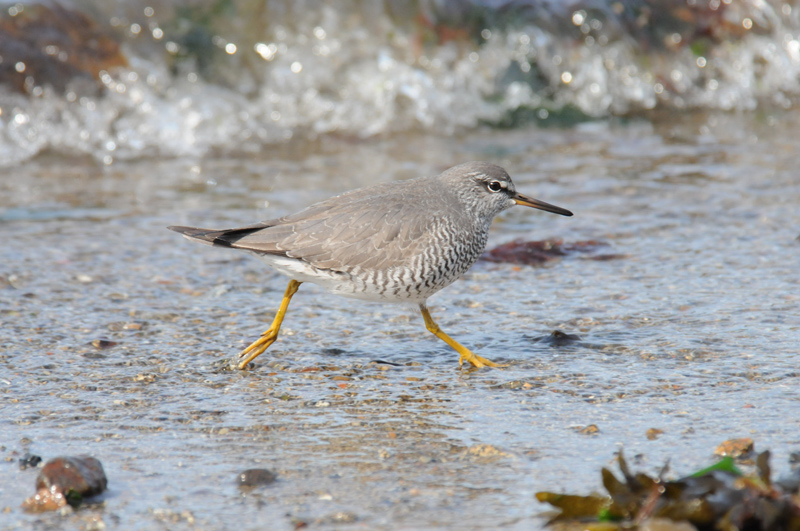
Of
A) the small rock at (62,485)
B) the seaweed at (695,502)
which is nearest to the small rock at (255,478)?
the small rock at (62,485)

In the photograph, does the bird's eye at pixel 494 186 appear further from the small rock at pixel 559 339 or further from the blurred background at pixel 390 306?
the small rock at pixel 559 339

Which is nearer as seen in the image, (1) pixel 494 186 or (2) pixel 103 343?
(2) pixel 103 343

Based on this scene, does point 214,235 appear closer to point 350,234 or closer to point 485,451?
point 350,234

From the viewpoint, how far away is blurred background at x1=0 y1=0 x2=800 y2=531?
378 centimetres

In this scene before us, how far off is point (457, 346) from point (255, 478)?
182cm

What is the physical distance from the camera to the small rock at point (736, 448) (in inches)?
144

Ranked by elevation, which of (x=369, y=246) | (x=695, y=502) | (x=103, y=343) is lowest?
(x=695, y=502)

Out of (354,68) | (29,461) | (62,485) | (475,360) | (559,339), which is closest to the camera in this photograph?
(62,485)

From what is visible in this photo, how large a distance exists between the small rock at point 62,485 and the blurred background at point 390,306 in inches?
2.3

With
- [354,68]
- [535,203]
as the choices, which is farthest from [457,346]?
[354,68]

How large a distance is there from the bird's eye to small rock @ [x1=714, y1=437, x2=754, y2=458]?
2544 mm

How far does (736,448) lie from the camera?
12.1ft

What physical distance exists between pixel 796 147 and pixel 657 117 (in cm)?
223

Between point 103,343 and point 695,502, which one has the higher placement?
point 103,343
